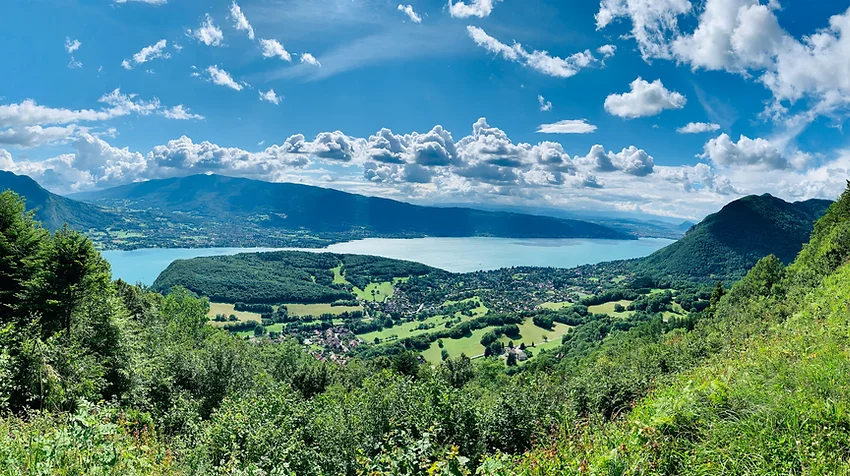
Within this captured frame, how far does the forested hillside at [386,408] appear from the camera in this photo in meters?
4.23

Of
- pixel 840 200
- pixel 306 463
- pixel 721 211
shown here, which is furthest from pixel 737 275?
pixel 306 463

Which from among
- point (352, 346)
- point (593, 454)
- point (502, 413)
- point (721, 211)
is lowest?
point (352, 346)

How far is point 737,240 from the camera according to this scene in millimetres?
145500

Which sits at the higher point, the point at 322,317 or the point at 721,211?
the point at 721,211

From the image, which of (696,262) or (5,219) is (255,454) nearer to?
(5,219)

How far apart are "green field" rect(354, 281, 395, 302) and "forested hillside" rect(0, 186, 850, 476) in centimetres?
11897

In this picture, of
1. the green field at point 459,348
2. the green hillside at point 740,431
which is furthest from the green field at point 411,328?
the green hillside at point 740,431

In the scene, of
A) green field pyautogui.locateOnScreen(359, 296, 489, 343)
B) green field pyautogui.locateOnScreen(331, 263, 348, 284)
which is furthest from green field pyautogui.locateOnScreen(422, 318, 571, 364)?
green field pyautogui.locateOnScreen(331, 263, 348, 284)

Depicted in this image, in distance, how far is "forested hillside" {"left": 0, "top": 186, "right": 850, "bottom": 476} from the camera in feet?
13.9

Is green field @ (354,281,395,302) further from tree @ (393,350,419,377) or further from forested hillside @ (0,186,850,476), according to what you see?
forested hillside @ (0,186,850,476)

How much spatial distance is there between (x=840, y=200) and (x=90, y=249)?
51.6m

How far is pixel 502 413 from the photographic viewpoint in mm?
11492

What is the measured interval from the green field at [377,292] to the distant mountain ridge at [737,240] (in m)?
103

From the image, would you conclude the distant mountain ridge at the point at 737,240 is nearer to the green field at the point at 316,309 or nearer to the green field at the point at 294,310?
the green field at the point at 316,309
